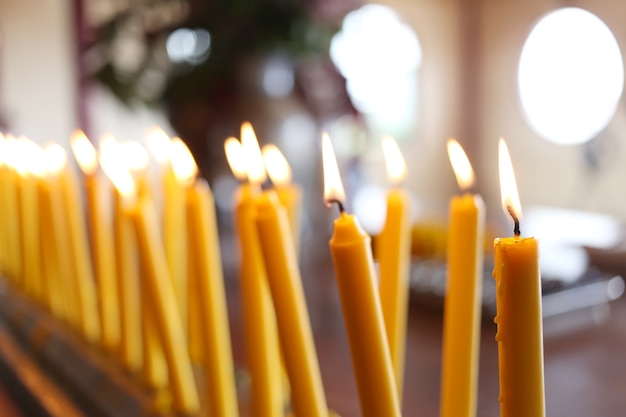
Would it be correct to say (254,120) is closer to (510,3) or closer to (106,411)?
(106,411)

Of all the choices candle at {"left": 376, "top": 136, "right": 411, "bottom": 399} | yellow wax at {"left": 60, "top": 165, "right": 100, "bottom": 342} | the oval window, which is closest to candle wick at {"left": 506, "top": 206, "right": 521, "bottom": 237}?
candle at {"left": 376, "top": 136, "right": 411, "bottom": 399}

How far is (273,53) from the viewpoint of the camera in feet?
2.99

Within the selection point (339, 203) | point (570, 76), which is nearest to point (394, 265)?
point (339, 203)

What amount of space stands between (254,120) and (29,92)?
2547 millimetres

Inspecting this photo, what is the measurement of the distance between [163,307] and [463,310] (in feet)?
0.62

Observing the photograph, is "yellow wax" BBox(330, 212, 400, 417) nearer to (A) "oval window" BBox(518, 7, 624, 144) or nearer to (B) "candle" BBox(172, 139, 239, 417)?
(B) "candle" BBox(172, 139, 239, 417)

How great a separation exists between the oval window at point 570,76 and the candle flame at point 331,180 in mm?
3847

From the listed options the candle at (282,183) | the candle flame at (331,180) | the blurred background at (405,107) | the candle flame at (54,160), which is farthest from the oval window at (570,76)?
the candle flame at (331,180)

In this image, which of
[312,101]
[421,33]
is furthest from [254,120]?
[421,33]

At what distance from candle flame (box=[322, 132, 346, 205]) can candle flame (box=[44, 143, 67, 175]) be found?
397mm

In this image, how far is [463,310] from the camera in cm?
29

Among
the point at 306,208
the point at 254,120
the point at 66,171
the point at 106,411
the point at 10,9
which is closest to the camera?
the point at 106,411

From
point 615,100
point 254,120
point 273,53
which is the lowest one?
point 254,120

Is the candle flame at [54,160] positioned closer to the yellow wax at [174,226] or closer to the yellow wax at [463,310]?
the yellow wax at [174,226]
